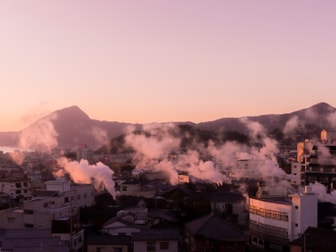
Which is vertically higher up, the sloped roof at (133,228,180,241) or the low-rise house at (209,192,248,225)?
the sloped roof at (133,228,180,241)

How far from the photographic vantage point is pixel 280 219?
1978cm

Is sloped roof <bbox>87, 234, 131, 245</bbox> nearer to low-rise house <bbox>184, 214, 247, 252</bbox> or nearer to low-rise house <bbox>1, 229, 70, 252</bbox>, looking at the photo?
low-rise house <bbox>1, 229, 70, 252</bbox>

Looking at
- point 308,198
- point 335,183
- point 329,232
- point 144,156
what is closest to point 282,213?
point 308,198

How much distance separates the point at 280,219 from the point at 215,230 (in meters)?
3.79

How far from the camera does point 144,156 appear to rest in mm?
68250

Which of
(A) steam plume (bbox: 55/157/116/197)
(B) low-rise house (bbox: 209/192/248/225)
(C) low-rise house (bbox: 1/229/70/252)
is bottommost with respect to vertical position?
(B) low-rise house (bbox: 209/192/248/225)

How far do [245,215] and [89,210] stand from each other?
394 inches

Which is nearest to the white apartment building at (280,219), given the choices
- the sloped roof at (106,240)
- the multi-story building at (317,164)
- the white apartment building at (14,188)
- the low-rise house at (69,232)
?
the sloped roof at (106,240)

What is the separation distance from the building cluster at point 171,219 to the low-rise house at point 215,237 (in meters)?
0.04

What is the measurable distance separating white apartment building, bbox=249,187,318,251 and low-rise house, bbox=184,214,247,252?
2798 millimetres

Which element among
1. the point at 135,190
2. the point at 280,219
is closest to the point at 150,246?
the point at 280,219

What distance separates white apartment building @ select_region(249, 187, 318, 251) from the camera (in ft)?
62.1

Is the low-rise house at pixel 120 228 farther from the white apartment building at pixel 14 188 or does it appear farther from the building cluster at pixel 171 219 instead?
the white apartment building at pixel 14 188

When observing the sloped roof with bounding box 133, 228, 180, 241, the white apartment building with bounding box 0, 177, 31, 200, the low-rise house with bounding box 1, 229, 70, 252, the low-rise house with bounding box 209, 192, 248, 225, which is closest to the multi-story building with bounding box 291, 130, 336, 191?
the low-rise house with bounding box 209, 192, 248, 225
